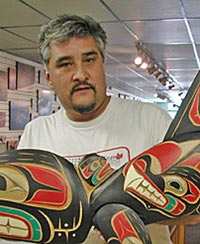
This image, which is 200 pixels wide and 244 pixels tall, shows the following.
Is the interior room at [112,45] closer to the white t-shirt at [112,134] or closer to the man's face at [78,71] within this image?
the white t-shirt at [112,134]

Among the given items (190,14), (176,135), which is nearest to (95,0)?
(190,14)

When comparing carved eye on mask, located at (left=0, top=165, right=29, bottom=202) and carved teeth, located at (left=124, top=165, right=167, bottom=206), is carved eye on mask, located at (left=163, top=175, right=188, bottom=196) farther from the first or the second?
carved eye on mask, located at (left=0, top=165, right=29, bottom=202)

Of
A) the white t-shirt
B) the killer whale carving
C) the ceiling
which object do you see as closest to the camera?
the killer whale carving

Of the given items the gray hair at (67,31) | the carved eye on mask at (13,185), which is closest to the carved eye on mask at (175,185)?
the carved eye on mask at (13,185)

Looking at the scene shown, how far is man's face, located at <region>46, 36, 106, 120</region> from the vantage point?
0.88 metres

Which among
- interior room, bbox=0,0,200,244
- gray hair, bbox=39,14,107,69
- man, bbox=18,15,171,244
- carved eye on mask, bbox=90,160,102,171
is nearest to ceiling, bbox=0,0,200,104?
Result: interior room, bbox=0,0,200,244

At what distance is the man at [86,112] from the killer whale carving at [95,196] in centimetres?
15

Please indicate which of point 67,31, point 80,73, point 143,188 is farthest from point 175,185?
point 67,31

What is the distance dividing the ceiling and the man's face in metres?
1.64

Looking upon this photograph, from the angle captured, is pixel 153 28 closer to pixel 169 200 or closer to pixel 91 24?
pixel 91 24

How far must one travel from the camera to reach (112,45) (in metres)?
4.05

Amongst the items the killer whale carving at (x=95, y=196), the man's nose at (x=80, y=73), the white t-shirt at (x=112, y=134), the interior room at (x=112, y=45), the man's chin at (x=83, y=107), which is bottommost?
the killer whale carving at (x=95, y=196)

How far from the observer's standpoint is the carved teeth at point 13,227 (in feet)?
2.29

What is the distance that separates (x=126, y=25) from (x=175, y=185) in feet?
8.66
